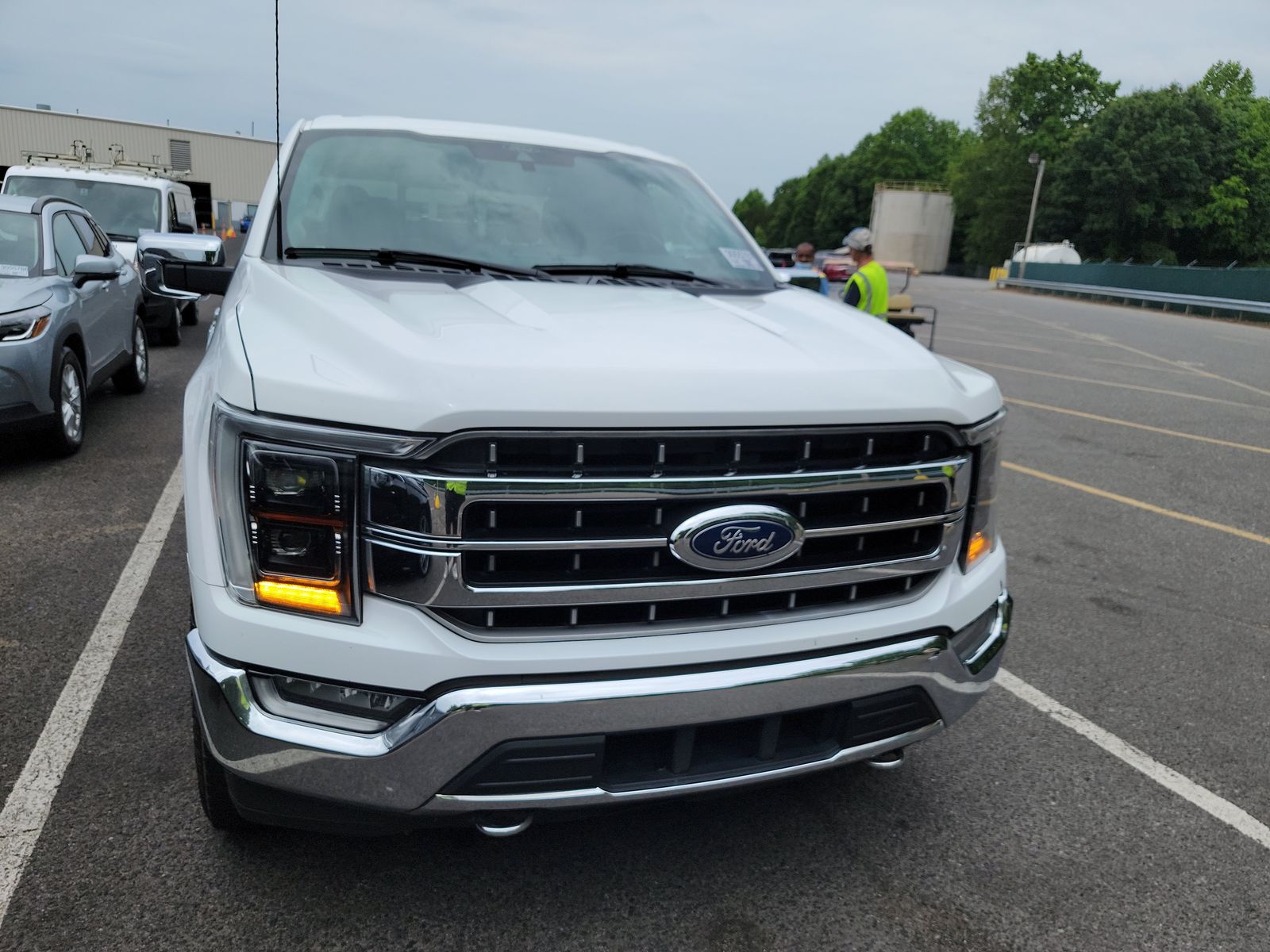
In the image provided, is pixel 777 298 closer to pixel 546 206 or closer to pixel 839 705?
pixel 546 206

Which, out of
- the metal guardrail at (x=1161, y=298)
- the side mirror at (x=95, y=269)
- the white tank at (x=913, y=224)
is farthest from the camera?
the white tank at (x=913, y=224)

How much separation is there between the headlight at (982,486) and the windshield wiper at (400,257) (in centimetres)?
139

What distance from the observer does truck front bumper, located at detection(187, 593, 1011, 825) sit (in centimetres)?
197

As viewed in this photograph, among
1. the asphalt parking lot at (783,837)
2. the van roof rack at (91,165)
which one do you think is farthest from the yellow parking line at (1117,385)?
the van roof rack at (91,165)

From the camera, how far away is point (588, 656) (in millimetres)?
2045

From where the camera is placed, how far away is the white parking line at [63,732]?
2.58 metres

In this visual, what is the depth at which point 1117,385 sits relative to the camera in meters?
13.2

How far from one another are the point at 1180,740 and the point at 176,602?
155 inches

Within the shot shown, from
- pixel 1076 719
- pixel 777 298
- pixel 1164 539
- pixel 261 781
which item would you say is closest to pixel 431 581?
pixel 261 781

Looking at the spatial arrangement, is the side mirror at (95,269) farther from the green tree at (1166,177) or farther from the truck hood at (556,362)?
the green tree at (1166,177)

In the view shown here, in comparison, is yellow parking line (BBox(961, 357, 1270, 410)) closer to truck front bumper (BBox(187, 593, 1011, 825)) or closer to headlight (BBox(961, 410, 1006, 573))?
headlight (BBox(961, 410, 1006, 573))

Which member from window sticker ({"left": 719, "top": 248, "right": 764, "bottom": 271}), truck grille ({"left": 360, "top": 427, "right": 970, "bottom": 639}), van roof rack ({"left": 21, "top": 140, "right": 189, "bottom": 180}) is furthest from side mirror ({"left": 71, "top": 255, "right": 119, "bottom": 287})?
van roof rack ({"left": 21, "top": 140, "right": 189, "bottom": 180})

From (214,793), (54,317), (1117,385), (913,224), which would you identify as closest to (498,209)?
(214,793)

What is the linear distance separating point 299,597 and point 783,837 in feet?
5.06
